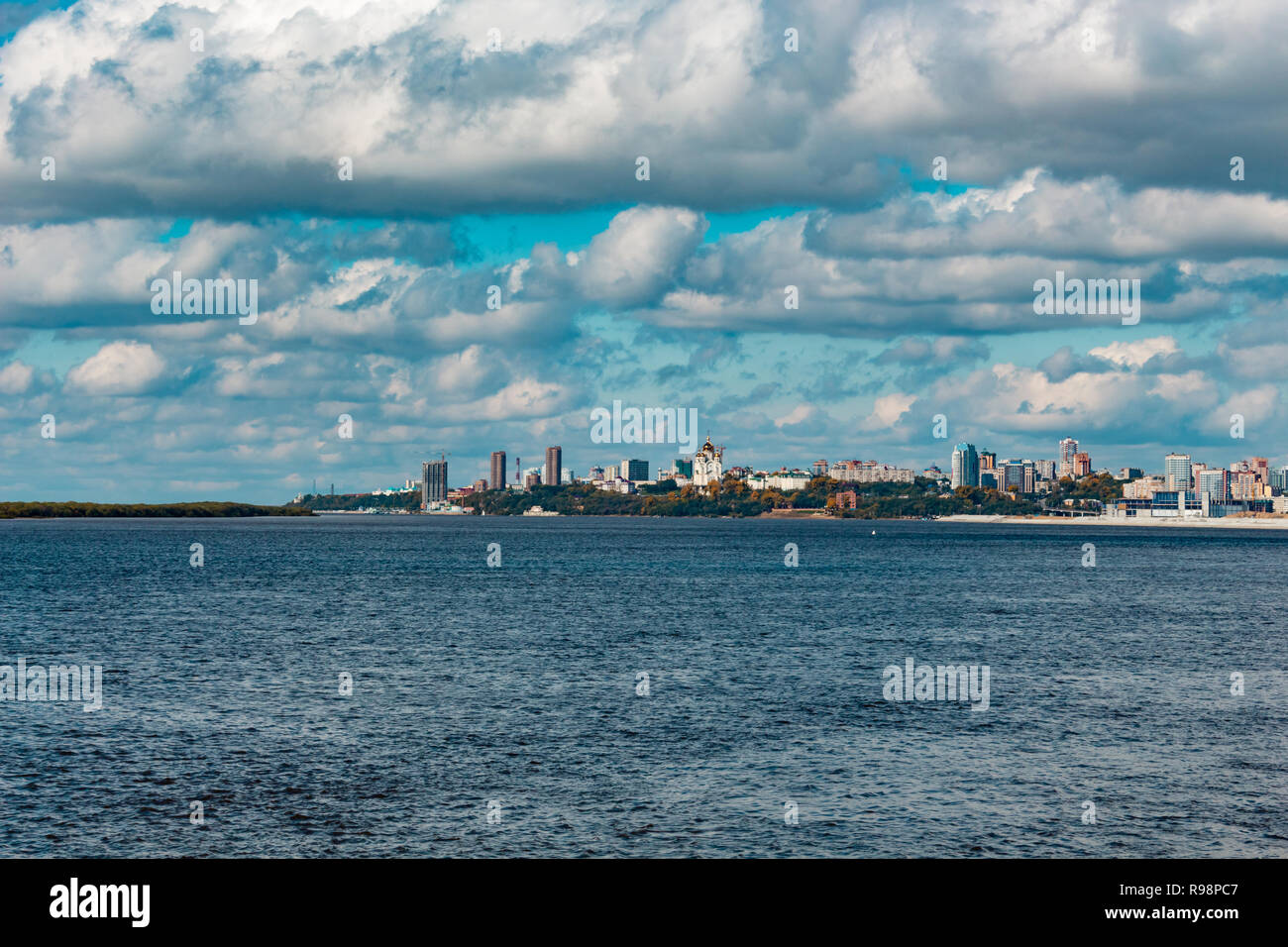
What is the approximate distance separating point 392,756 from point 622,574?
351ft

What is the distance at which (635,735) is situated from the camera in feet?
146

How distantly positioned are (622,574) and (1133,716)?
100374 millimetres

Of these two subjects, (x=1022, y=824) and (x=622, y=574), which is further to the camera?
(x=622, y=574)

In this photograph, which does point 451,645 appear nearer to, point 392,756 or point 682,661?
point 682,661

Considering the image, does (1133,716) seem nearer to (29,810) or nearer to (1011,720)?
(1011,720)

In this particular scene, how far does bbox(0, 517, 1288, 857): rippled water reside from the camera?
32.0m

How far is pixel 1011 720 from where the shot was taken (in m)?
49.1

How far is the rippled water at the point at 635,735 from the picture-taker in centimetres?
3197

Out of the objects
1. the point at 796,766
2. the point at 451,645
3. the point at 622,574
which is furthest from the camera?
the point at 622,574

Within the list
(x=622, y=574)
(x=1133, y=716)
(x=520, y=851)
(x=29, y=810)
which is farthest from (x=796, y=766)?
(x=622, y=574)
